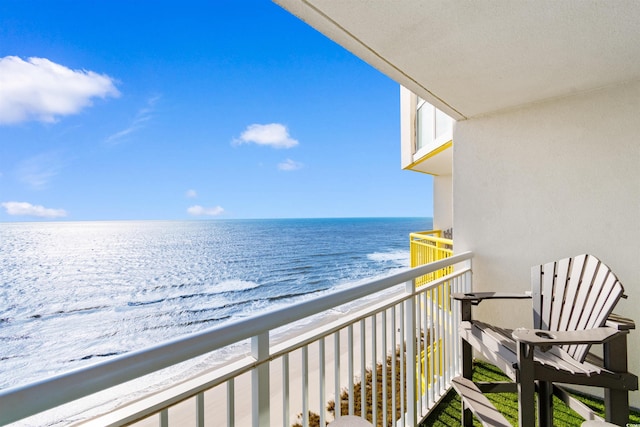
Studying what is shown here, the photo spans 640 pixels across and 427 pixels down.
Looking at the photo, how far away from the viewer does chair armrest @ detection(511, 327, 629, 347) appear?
153 centimetres

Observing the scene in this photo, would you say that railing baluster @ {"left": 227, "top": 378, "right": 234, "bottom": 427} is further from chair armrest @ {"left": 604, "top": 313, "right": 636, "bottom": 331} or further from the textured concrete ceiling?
chair armrest @ {"left": 604, "top": 313, "right": 636, "bottom": 331}

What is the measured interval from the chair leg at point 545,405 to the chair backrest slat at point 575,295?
0.24 metres

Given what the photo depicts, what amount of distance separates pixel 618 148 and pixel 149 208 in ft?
167

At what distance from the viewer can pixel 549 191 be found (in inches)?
109

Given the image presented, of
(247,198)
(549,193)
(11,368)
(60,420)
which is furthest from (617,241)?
(247,198)

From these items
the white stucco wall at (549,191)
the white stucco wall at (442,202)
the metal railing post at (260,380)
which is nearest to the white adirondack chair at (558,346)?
the white stucco wall at (549,191)

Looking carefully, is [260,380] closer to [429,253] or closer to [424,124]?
[429,253]

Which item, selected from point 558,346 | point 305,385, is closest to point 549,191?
point 558,346

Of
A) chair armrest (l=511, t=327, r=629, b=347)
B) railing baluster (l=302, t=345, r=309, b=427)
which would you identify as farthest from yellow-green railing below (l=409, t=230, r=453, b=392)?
railing baluster (l=302, t=345, r=309, b=427)

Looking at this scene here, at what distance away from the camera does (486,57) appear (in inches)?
78.2

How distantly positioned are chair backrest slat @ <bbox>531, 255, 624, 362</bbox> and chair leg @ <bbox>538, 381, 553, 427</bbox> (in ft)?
0.80

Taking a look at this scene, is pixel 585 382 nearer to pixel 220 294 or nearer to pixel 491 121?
pixel 491 121

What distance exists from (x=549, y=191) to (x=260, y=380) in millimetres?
2787

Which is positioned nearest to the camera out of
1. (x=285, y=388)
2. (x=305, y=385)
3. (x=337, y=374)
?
(x=285, y=388)
